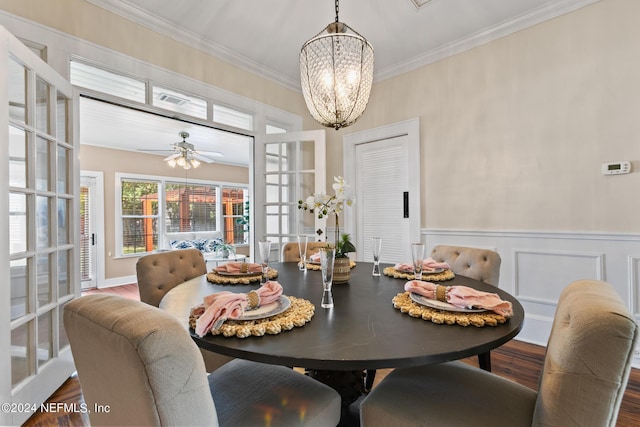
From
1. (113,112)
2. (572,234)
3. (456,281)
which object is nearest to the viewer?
(456,281)

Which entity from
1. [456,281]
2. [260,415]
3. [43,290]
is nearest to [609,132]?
[456,281]

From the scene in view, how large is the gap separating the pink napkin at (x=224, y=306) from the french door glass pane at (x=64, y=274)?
5.42 feet

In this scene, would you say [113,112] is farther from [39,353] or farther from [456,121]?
[456,121]

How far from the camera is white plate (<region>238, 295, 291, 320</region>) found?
98 centimetres

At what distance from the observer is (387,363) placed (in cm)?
76

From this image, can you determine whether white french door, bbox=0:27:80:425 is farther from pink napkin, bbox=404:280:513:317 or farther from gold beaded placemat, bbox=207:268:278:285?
pink napkin, bbox=404:280:513:317

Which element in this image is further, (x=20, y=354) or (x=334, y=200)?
(x=20, y=354)

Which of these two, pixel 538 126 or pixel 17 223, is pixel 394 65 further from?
pixel 17 223

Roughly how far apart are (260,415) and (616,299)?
98 centimetres

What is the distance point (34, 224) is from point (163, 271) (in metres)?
0.78

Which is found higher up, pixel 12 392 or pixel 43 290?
pixel 43 290

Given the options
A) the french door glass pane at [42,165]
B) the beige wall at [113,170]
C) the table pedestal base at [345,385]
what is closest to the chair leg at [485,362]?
the table pedestal base at [345,385]

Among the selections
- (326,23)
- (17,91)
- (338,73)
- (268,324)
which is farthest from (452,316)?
(326,23)

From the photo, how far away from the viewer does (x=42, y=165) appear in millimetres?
1927
